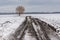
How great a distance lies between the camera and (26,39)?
9.52m

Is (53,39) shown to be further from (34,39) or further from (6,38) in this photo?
(6,38)

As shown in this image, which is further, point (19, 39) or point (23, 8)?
point (23, 8)

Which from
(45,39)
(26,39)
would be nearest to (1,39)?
(26,39)

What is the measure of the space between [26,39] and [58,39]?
154 cm

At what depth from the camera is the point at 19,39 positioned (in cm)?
919

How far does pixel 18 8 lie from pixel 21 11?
1338 mm

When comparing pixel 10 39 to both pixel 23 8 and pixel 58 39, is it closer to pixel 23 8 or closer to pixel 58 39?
pixel 58 39

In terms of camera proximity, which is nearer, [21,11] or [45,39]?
[45,39]

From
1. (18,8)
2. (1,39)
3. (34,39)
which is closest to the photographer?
(1,39)

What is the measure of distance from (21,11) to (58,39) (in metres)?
53.3

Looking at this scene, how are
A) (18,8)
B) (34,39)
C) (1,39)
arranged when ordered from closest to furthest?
(1,39) < (34,39) < (18,8)

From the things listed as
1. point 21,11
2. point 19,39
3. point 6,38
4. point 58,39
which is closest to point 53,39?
point 58,39

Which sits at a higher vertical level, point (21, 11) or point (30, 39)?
point (30, 39)

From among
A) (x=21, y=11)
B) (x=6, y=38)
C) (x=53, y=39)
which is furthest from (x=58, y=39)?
(x=21, y=11)
